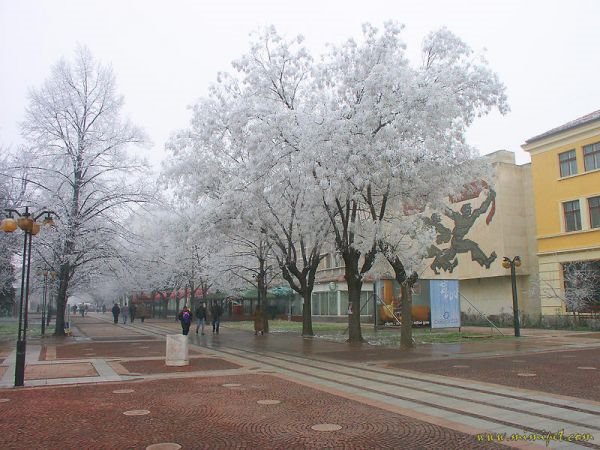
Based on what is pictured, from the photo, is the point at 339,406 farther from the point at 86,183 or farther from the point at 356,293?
the point at 86,183

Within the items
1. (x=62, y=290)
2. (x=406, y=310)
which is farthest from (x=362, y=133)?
(x=62, y=290)

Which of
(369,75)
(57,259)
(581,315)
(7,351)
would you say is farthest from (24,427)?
(581,315)

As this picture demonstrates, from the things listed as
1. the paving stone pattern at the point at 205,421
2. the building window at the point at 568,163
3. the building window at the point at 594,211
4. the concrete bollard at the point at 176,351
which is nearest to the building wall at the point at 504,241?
the building window at the point at 568,163

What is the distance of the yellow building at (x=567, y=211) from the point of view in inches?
1244

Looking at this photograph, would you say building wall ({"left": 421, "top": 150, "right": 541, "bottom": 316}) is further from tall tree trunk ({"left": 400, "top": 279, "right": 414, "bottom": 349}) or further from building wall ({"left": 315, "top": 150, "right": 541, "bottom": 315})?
tall tree trunk ({"left": 400, "top": 279, "right": 414, "bottom": 349})

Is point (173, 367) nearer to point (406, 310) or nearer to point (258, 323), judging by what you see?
point (406, 310)

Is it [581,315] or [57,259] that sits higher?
[57,259]

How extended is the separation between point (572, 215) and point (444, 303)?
523 inches

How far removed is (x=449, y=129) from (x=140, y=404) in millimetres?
13148

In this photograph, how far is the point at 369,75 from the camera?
16484 millimetres

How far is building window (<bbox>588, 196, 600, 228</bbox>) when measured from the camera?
31.7m

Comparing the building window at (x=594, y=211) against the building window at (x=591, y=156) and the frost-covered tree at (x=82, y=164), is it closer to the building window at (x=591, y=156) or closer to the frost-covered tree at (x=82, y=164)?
the building window at (x=591, y=156)

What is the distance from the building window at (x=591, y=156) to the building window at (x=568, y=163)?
0.76 m

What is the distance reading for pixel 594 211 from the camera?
31.9 metres
